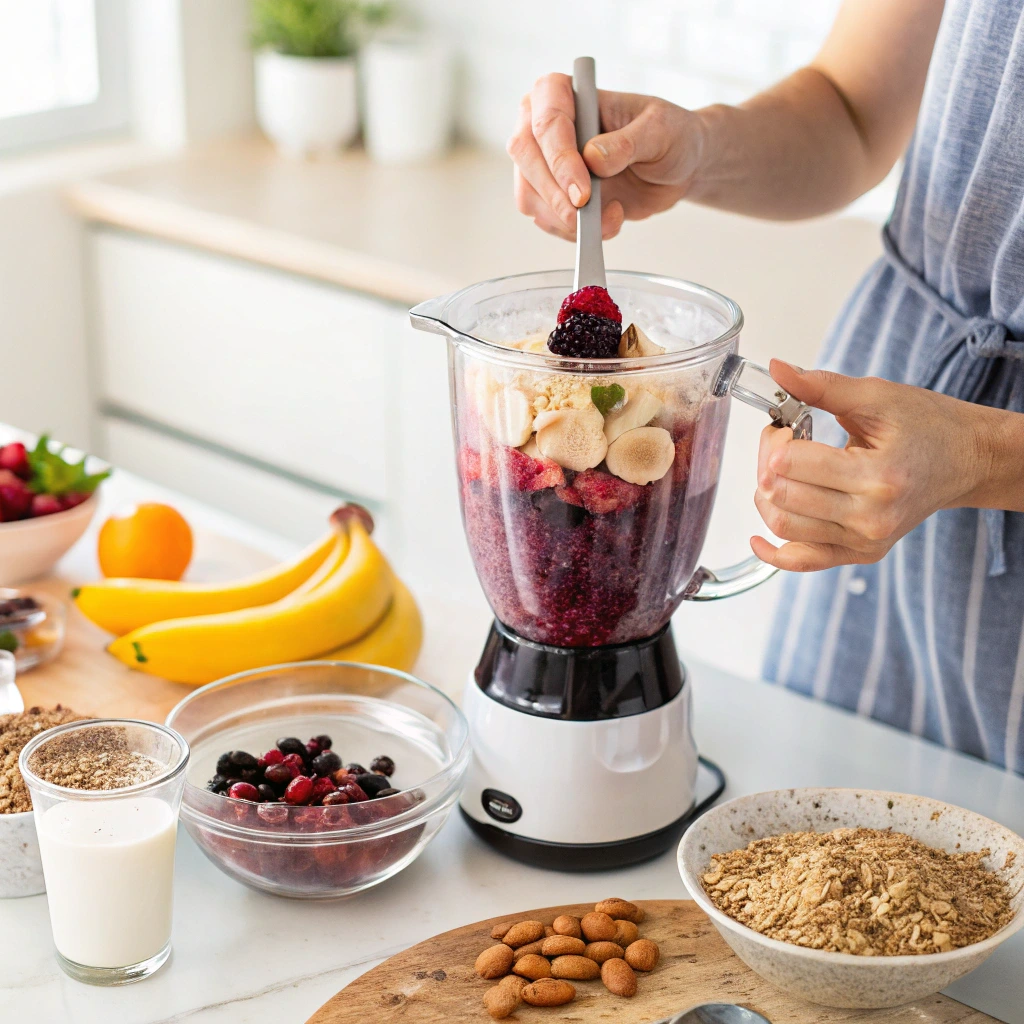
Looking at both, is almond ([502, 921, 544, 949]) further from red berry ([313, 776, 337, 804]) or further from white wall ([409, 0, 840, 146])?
white wall ([409, 0, 840, 146])

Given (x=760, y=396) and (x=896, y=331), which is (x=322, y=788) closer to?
(x=760, y=396)

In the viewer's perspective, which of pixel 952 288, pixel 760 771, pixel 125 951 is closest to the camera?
pixel 125 951

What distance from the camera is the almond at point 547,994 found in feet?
2.31

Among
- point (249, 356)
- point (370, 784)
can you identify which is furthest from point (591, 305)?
point (249, 356)

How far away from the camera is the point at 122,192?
88.4 inches

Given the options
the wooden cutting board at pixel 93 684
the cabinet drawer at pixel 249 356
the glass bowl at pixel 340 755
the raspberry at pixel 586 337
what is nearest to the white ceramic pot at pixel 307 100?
the cabinet drawer at pixel 249 356

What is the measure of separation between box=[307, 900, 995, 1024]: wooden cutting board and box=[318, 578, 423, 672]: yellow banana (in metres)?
0.31

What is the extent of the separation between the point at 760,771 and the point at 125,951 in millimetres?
477

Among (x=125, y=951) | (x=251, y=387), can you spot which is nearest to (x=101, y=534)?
(x=125, y=951)

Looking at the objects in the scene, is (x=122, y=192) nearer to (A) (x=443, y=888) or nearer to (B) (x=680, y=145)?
(B) (x=680, y=145)

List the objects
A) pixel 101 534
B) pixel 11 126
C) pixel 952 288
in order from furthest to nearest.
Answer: pixel 11 126 < pixel 101 534 < pixel 952 288

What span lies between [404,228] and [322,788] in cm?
142

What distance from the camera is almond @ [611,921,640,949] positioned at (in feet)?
2.48

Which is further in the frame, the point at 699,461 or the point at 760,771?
the point at 760,771
